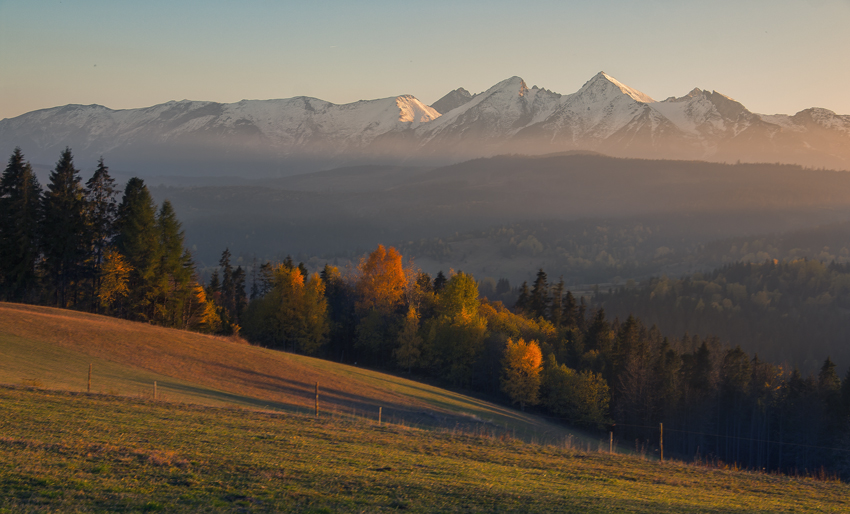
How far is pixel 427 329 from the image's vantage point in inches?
2894

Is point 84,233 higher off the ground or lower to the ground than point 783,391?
higher

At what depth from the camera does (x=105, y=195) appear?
191 feet

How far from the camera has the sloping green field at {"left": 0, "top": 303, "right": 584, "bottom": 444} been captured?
1307 inches

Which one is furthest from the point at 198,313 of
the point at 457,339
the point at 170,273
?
the point at 457,339

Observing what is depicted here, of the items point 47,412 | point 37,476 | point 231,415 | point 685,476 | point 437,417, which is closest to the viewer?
point 37,476

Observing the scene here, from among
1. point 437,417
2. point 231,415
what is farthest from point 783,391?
point 231,415

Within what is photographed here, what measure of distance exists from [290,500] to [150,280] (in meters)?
50.0

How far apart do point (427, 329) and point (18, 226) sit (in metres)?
43.9

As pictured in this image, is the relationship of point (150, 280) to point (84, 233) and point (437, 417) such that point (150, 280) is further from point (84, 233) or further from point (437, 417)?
point (437, 417)

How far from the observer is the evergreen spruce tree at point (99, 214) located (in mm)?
56844

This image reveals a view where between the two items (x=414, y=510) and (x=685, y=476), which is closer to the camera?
(x=414, y=510)

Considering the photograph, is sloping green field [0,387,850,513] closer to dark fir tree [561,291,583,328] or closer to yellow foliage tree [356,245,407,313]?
yellow foliage tree [356,245,407,313]

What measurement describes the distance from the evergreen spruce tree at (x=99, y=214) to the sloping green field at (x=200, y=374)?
9.08 metres

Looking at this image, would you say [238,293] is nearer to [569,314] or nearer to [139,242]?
[139,242]
